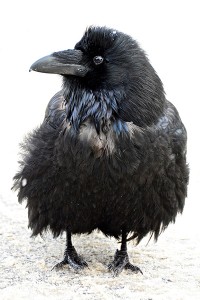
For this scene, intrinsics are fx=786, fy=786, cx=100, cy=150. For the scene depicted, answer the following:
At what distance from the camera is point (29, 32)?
16.5 m

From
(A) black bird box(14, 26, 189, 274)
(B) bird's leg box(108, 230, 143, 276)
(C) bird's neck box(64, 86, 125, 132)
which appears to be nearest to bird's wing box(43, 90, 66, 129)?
(A) black bird box(14, 26, 189, 274)

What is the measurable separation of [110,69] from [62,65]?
1.13 feet

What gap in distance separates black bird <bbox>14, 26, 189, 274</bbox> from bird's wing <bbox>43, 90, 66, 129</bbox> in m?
0.01

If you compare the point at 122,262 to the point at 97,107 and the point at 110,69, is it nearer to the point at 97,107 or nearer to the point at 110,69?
the point at 97,107

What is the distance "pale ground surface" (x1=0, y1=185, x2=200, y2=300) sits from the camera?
5500mm

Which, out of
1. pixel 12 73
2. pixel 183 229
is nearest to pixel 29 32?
pixel 12 73

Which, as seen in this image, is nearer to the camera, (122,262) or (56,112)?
(56,112)

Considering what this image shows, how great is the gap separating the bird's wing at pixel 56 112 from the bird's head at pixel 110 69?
10.6 inches

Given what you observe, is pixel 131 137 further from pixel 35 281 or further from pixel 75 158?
pixel 35 281

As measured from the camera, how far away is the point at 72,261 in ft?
20.2

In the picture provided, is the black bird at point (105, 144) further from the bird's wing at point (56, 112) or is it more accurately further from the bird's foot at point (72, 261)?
the bird's foot at point (72, 261)

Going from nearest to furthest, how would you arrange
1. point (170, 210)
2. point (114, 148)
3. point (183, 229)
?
point (114, 148), point (170, 210), point (183, 229)

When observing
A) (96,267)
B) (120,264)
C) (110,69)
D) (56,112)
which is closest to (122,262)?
(120,264)

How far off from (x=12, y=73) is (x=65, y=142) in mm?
8960
